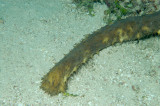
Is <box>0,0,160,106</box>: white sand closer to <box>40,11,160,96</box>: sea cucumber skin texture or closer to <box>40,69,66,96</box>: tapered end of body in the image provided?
<box>40,69,66,96</box>: tapered end of body

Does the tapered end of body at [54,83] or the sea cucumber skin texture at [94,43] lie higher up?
the sea cucumber skin texture at [94,43]

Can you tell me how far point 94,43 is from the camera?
3562 millimetres

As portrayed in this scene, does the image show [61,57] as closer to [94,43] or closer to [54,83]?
[94,43]

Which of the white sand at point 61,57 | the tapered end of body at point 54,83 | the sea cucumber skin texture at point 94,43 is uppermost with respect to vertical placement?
the sea cucumber skin texture at point 94,43

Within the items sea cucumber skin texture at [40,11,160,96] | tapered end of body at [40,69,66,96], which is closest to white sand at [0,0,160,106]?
tapered end of body at [40,69,66,96]

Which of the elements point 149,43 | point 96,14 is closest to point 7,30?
point 96,14

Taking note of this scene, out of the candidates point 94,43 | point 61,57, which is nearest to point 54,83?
point 61,57

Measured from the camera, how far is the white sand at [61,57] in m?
3.17

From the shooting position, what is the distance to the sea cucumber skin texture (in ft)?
Result: 10.1

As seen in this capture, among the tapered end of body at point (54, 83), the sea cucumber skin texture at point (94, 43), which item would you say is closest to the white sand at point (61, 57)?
the tapered end of body at point (54, 83)

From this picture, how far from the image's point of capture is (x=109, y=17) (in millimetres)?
5035

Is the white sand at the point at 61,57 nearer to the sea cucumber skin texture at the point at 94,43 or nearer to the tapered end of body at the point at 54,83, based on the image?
the tapered end of body at the point at 54,83

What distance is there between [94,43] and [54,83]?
117 cm

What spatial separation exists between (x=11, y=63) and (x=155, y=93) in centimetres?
294
